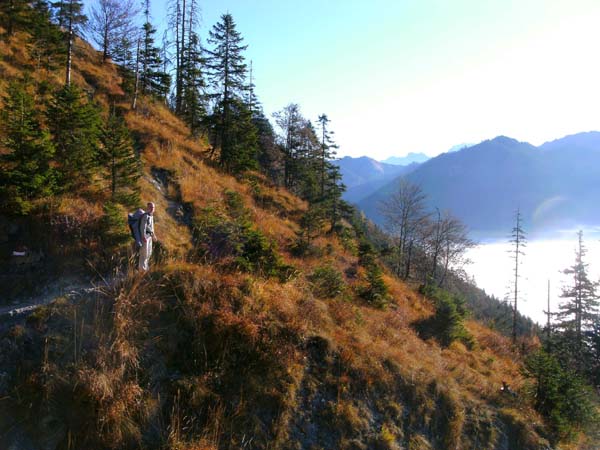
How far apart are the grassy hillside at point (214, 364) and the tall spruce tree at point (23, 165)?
0.43 m

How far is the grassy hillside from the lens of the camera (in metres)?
4.57

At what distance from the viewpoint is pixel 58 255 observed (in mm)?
7344

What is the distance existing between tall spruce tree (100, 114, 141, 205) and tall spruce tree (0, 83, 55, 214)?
146 centimetres

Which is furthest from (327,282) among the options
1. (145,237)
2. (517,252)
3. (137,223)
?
(517,252)

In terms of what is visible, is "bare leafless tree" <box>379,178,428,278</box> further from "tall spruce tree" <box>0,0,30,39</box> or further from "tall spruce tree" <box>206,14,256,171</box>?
"tall spruce tree" <box>0,0,30,39</box>

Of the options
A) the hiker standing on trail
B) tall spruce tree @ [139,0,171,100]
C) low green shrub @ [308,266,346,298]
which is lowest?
low green shrub @ [308,266,346,298]

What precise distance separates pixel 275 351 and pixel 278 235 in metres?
8.49

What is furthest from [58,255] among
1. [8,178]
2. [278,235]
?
[278,235]

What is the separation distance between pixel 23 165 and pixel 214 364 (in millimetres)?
6137

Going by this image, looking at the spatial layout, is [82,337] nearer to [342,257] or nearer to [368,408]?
[368,408]

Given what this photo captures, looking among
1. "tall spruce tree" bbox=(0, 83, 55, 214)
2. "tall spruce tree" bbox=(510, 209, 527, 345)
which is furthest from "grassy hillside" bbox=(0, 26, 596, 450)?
"tall spruce tree" bbox=(510, 209, 527, 345)

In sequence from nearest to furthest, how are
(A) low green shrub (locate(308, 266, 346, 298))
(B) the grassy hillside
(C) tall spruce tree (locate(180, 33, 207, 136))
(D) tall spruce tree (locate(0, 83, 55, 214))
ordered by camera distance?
(B) the grassy hillside
(D) tall spruce tree (locate(0, 83, 55, 214))
(A) low green shrub (locate(308, 266, 346, 298))
(C) tall spruce tree (locate(180, 33, 207, 136))

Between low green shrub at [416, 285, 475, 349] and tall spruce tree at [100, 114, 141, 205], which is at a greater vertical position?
tall spruce tree at [100, 114, 141, 205]

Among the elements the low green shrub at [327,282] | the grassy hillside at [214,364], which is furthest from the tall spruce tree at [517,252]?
the low green shrub at [327,282]
